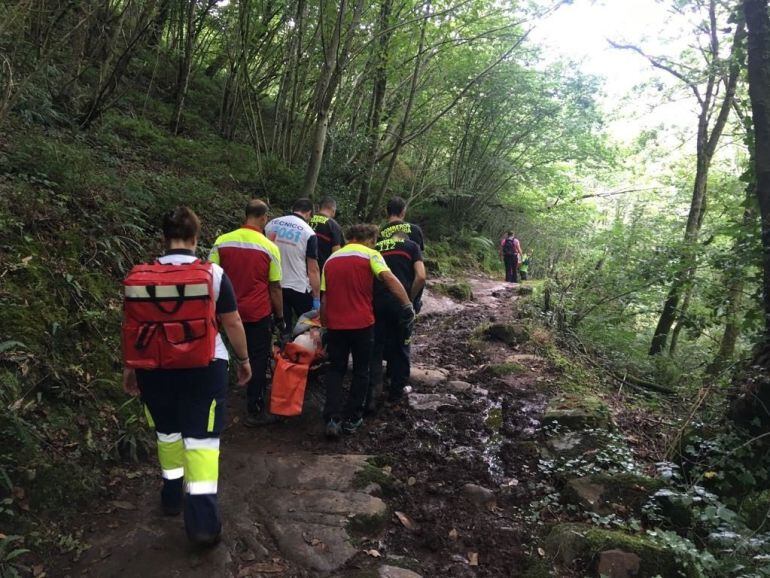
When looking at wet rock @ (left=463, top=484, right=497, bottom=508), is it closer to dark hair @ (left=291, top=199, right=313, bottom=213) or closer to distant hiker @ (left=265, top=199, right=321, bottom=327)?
distant hiker @ (left=265, top=199, right=321, bottom=327)

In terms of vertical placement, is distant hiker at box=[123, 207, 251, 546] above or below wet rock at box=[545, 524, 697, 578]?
above

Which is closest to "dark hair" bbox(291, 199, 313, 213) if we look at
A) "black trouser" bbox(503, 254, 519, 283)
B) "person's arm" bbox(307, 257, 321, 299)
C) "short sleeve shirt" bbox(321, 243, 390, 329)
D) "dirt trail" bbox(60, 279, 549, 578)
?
"person's arm" bbox(307, 257, 321, 299)

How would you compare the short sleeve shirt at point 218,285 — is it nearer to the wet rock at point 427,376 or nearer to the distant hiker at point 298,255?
the distant hiker at point 298,255

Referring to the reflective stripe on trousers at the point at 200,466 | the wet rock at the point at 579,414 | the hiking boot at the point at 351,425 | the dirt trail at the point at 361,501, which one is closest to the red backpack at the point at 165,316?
the reflective stripe on trousers at the point at 200,466

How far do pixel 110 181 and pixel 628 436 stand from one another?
22.6ft

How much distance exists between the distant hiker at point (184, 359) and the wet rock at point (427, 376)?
338 cm

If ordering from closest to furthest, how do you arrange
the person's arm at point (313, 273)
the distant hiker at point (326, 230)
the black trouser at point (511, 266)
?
the person's arm at point (313, 273) < the distant hiker at point (326, 230) < the black trouser at point (511, 266)

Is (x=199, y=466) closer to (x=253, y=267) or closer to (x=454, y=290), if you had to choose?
(x=253, y=267)

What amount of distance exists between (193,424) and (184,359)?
0.46m

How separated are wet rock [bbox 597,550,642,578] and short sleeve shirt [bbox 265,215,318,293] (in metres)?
4.04

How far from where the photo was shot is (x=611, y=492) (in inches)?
149

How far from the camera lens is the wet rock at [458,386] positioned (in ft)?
19.9

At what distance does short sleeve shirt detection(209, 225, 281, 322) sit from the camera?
4555 millimetres

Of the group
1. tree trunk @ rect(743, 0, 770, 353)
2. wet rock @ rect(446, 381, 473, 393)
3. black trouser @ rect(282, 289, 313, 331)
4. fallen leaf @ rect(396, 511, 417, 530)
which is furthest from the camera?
wet rock @ rect(446, 381, 473, 393)
